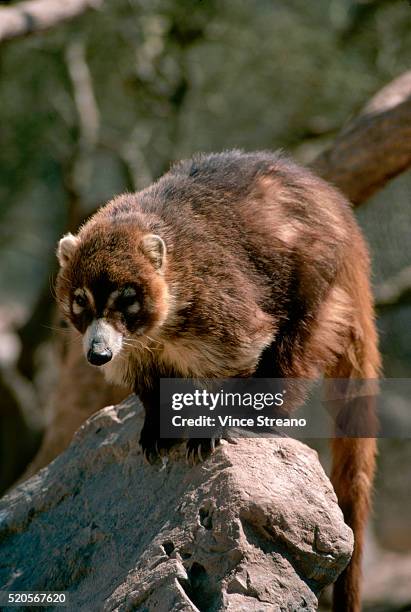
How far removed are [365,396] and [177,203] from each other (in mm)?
1661

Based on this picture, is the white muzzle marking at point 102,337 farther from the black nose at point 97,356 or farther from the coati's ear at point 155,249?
the coati's ear at point 155,249

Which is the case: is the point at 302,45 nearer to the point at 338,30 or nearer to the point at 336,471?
the point at 338,30

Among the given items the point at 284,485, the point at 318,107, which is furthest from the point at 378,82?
the point at 284,485

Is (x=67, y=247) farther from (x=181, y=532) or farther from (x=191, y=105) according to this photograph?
(x=191, y=105)

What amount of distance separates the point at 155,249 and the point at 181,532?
4.95ft

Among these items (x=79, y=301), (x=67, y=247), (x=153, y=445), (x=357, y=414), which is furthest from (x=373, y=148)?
(x=153, y=445)

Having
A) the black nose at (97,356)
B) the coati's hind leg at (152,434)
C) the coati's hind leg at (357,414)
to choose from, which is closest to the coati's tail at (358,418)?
the coati's hind leg at (357,414)

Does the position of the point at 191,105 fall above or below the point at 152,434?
above

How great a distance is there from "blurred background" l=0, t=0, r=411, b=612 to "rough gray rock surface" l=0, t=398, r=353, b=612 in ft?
18.6

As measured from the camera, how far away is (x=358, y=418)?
5.80m

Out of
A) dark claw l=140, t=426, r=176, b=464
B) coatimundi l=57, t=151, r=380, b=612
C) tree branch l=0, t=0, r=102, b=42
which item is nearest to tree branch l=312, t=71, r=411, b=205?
coatimundi l=57, t=151, r=380, b=612

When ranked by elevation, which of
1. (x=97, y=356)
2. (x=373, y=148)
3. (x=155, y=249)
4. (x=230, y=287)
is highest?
(x=373, y=148)

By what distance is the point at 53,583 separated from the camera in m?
4.91

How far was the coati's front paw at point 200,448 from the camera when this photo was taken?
481 cm
